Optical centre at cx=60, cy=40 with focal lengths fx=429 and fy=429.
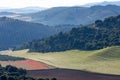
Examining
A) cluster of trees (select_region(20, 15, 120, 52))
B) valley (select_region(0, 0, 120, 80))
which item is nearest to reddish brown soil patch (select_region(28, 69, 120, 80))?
valley (select_region(0, 0, 120, 80))

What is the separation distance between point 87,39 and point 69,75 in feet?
199

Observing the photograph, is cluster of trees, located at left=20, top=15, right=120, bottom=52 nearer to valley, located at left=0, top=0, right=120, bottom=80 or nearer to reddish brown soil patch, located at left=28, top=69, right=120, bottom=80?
valley, located at left=0, top=0, right=120, bottom=80

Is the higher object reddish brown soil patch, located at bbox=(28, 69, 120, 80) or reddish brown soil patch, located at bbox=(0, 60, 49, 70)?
reddish brown soil patch, located at bbox=(28, 69, 120, 80)

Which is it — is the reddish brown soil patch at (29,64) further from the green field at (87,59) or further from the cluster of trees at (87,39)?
the cluster of trees at (87,39)

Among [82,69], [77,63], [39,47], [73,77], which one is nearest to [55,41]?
[39,47]

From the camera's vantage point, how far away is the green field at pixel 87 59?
128 meters

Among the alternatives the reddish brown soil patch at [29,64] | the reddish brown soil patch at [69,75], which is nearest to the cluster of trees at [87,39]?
the reddish brown soil patch at [29,64]

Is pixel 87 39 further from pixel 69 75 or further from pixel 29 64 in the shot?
pixel 69 75

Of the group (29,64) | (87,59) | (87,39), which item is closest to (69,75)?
(29,64)

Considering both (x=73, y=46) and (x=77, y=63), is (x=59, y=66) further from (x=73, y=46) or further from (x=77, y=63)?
(x=73, y=46)

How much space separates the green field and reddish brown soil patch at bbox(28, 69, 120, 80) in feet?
17.2

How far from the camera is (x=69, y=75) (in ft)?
387

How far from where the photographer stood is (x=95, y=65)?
132875 mm

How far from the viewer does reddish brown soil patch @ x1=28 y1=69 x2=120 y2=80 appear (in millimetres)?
113050
